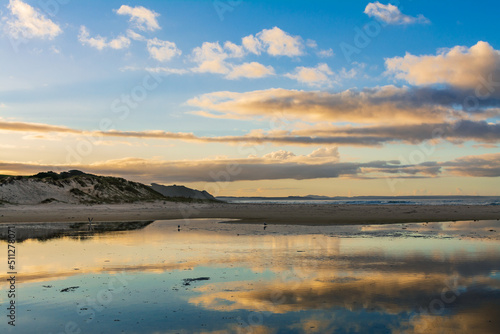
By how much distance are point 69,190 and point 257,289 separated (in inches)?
4287

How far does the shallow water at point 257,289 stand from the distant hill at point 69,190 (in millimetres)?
81752

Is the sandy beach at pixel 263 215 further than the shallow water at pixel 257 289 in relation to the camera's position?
Yes

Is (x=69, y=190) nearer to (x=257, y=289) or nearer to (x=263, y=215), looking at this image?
(x=263, y=215)

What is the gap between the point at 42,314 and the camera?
517 inches

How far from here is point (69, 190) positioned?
113 meters

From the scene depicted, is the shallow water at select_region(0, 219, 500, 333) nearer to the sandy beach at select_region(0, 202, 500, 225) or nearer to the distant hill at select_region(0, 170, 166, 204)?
the sandy beach at select_region(0, 202, 500, 225)

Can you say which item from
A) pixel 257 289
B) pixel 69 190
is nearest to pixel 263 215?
pixel 257 289

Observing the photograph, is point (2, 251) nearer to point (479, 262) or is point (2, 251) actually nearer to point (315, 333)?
point (315, 333)

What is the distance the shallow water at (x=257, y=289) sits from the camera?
1208cm

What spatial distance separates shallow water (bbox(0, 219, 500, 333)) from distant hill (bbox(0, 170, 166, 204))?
81752 millimetres

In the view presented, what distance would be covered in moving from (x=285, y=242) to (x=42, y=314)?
20.4m

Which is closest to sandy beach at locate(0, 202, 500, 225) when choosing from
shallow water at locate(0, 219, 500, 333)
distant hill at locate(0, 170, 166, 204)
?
distant hill at locate(0, 170, 166, 204)

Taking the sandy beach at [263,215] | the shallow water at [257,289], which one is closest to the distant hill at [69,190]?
the sandy beach at [263,215]

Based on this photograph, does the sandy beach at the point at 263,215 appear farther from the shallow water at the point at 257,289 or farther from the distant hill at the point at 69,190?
the shallow water at the point at 257,289
